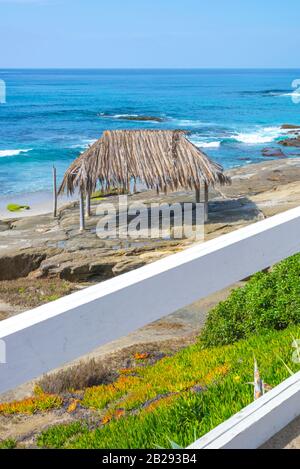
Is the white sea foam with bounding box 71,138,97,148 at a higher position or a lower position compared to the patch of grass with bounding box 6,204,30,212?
higher

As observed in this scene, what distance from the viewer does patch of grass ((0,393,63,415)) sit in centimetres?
474

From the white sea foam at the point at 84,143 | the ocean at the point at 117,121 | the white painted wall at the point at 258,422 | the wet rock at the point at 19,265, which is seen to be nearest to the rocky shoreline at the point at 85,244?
the wet rock at the point at 19,265

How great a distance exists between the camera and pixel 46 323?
1438mm

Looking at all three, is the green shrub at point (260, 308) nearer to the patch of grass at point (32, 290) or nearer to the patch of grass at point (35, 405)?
the patch of grass at point (35, 405)

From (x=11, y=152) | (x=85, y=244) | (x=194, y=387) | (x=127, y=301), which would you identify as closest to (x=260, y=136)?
(x=11, y=152)

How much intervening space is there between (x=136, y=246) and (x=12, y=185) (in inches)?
794

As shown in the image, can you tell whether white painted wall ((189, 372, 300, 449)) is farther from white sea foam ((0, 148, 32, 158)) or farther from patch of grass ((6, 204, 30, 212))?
white sea foam ((0, 148, 32, 158))

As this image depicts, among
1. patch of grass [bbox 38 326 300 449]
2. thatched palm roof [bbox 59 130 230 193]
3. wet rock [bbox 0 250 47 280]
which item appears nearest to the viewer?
patch of grass [bbox 38 326 300 449]

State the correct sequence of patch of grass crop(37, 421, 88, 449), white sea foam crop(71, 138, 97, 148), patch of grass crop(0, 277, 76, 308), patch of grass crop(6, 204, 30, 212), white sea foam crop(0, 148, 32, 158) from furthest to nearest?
white sea foam crop(71, 138, 97, 148)
white sea foam crop(0, 148, 32, 158)
patch of grass crop(6, 204, 30, 212)
patch of grass crop(0, 277, 76, 308)
patch of grass crop(37, 421, 88, 449)

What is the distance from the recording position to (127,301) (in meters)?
1.63

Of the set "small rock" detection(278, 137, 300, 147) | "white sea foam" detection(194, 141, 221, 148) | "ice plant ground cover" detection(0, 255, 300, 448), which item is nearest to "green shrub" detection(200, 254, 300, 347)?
"ice plant ground cover" detection(0, 255, 300, 448)

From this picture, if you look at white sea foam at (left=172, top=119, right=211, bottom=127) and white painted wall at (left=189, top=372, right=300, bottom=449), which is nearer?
white painted wall at (left=189, top=372, right=300, bottom=449)

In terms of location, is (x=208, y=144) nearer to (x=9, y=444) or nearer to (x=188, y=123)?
(x=188, y=123)

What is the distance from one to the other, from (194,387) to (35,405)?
159 cm
